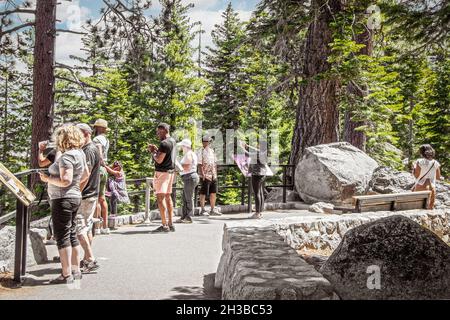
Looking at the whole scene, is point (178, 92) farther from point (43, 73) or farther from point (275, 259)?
point (275, 259)

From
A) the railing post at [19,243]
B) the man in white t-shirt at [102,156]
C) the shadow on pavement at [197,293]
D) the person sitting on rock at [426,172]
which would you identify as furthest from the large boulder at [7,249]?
the person sitting on rock at [426,172]

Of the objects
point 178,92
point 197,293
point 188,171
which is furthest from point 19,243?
point 178,92

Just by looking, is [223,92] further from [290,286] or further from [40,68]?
[290,286]

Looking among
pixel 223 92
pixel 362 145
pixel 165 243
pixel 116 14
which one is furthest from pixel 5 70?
pixel 223 92

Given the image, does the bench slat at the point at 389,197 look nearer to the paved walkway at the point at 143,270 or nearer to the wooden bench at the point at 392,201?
the wooden bench at the point at 392,201

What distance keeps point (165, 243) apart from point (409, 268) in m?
4.23

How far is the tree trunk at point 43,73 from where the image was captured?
37.2 feet

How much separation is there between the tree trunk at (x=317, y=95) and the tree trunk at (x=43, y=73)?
285 inches

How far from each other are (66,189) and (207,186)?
6452 millimetres

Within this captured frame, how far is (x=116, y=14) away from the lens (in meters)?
12.3

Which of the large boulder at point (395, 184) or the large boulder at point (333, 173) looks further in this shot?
the large boulder at point (333, 173)

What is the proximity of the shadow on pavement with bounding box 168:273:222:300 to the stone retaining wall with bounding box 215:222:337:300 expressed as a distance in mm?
125

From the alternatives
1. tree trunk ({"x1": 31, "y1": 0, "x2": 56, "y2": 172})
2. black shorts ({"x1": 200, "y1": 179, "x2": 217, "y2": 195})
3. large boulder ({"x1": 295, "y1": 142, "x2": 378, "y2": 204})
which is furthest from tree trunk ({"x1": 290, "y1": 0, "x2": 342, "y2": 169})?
tree trunk ({"x1": 31, "y1": 0, "x2": 56, "y2": 172})

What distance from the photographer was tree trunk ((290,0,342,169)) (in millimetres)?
13898
